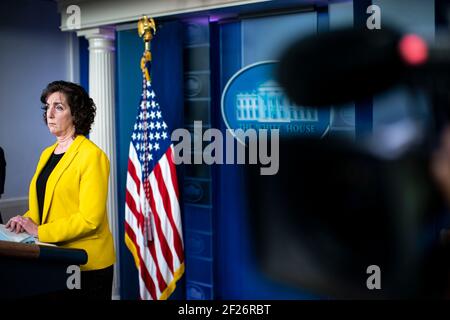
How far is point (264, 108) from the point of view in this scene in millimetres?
3412

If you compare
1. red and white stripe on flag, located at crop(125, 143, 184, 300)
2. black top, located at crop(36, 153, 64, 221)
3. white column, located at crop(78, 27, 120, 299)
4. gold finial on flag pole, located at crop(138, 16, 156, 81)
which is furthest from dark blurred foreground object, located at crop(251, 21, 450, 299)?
black top, located at crop(36, 153, 64, 221)

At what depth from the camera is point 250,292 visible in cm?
353

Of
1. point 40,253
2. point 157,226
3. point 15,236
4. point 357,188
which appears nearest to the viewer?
point 40,253

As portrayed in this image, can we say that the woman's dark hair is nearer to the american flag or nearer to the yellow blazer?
the yellow blazer

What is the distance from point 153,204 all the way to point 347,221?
1.16 meters

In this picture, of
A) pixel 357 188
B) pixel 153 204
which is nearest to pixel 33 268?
pixel 153 204

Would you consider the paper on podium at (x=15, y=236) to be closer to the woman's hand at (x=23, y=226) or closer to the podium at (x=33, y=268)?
the woman's hand at (x=23, y=226)

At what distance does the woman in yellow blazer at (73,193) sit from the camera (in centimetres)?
176

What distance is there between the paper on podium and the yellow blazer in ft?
0.13

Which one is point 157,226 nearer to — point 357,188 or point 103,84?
point 103,84

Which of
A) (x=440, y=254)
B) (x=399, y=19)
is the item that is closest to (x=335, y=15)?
(x=399, y=19)

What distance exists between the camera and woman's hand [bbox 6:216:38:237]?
5.77 feet

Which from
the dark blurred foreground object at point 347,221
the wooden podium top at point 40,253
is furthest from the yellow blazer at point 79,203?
the dark blurred foreground object at point 347,221
